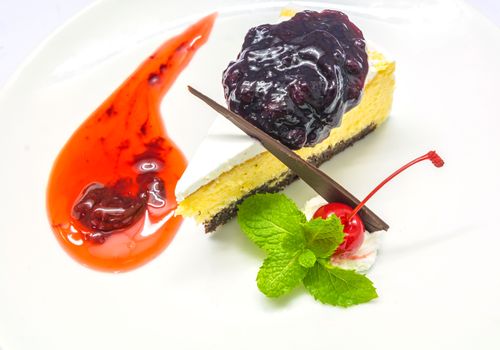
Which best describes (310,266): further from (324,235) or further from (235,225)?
(235,225)

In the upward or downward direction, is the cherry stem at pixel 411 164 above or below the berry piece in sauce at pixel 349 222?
above

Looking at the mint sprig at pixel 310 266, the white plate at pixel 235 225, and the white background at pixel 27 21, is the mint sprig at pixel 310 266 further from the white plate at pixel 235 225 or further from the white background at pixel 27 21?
the white background at pixel 27 21

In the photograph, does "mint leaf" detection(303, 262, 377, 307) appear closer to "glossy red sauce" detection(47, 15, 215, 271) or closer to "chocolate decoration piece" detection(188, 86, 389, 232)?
"chocolate decoration piece" detection(188, 86, 389, 232)

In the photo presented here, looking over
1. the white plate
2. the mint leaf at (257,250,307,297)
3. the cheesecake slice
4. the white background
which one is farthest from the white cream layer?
Answer: the white background

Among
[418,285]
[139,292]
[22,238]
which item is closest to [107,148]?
[22,238]

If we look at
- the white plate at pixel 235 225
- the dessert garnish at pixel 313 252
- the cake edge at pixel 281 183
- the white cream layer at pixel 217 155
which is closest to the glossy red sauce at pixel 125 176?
the white plate at pixel 235 225

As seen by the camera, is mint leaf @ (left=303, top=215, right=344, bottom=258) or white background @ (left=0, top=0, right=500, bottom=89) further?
white background @ (left=0, top=0, right=500, bottom=89)

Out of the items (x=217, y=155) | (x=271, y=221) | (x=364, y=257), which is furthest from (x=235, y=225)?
(x=364, y=257)
